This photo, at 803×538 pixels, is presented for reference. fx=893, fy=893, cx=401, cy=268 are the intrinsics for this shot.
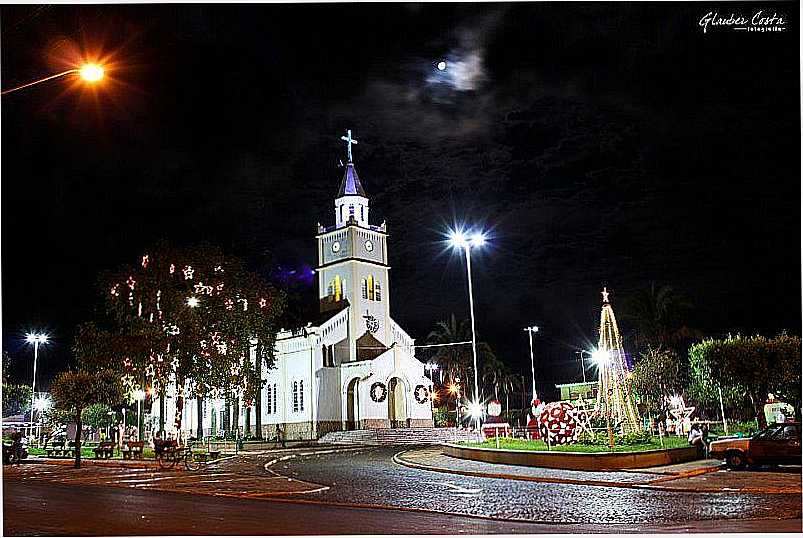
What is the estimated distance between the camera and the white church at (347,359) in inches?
1129

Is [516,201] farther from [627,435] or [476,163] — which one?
[627,435]

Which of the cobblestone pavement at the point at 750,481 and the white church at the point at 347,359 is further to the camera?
the white church at the point at 347,359

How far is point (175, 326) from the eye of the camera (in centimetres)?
2048

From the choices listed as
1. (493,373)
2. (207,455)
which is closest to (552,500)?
(207,455)

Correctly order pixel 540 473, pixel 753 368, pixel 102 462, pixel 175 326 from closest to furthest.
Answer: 1. pixel 540 473
2. pixel 102 462
3. pixel 753 368
4. pixel 175 326

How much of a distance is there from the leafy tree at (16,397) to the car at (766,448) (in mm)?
13947

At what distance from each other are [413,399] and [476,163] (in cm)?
1584

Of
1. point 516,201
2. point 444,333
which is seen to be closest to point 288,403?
point 444,333

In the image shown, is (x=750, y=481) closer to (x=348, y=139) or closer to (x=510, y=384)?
(x=348, y=139)

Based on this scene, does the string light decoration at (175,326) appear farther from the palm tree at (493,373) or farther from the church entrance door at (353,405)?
the palm tree at (493,373)

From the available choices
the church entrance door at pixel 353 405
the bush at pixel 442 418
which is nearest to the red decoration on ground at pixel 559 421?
the church entrance door at pixel 353 405

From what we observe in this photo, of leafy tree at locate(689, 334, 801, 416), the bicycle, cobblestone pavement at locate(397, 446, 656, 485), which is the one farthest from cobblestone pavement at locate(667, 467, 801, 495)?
the bicycle

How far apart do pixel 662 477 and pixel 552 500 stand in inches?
90.1

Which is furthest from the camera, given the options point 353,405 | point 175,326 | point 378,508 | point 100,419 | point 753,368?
point 353,405
